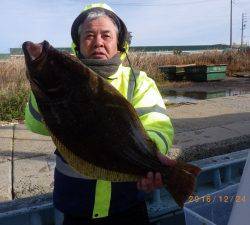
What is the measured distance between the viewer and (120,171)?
2.21m

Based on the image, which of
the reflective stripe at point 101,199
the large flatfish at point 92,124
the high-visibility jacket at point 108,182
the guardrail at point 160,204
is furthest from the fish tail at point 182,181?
the guardrail at point 160,204

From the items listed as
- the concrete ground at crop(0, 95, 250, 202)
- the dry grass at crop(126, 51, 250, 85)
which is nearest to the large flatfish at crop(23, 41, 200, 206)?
the concrete ground at crop(0, 95, 250, 202)

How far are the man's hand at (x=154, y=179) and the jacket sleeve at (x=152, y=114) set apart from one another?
0.17 meters

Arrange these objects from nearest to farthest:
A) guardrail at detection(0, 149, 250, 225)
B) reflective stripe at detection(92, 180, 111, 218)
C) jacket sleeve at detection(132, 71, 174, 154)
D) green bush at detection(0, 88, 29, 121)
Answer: jacket sleeve at detection(132, 71, 174, 154) < reflective stripe at detection(92, 180, 111, 218) < guardrail at detection(0, 149, 250, 225) < green bush at detection(0, 88, 29, 121)

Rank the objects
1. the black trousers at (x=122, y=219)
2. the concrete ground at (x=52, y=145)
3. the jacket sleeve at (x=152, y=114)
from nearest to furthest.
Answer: the jacket sleeve at (x=152, y=114) → the black trousers at (x=122, y=219) → the concrete ground at (x=52, y=145)

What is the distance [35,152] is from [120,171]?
15.7 feet

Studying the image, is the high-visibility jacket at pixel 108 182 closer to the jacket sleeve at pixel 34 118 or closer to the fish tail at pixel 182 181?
the jacket sleeve at pixel 34 118

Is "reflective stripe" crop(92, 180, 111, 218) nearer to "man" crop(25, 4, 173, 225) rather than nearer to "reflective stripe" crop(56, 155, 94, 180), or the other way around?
"man" crop(25, 4, 173, 225)

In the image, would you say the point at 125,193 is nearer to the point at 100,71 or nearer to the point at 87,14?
the point at 100,71

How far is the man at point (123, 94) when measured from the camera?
2.53 m

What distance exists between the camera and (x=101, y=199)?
2.62 m

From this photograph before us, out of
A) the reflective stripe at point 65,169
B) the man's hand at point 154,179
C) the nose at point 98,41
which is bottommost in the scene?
the reflective stripe at point 65,169

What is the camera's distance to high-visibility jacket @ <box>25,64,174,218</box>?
252cm

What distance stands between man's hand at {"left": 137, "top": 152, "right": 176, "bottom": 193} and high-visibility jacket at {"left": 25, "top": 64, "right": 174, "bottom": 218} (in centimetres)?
32
